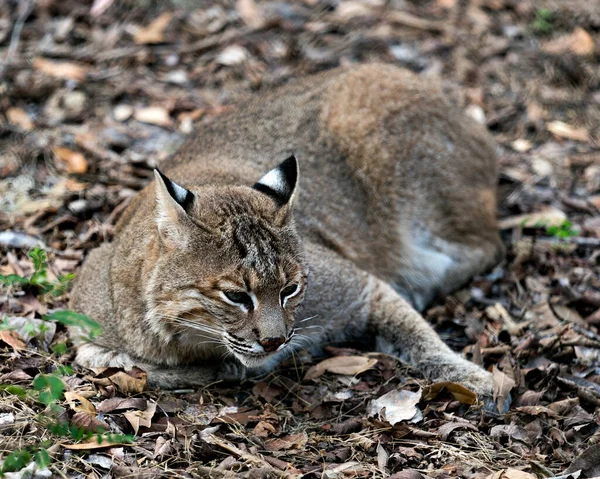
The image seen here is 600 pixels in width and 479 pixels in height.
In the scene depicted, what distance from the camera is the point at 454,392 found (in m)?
5.50

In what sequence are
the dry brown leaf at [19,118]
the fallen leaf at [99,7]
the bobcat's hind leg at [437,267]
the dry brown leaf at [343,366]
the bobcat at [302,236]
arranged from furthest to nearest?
1. the fallen leaf at [99,7]
2. the dry brown leaf at [19,118]
3. the bobcat's hind leg at [437,267]
4. the dry brown leaf at [343,366]
5. the bobcat at [302,236]

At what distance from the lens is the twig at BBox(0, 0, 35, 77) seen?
353 inches

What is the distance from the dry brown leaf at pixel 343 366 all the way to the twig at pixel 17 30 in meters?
5.07

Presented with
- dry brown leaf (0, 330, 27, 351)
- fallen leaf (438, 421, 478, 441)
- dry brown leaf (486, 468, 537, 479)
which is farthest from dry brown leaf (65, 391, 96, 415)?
dry brown leaf (486, 468, 537, 479)

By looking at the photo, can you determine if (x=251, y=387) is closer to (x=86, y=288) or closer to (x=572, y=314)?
(x=86, y=288)

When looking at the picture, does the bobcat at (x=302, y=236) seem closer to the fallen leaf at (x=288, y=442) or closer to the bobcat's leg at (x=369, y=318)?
the bobcat's leg at (x=369, y=318)

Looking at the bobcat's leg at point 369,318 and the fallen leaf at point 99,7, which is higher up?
the fallen leaf at point 99,7

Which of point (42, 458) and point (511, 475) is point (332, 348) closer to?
point (511, 475)

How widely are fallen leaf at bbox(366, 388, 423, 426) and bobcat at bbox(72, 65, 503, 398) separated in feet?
1.34

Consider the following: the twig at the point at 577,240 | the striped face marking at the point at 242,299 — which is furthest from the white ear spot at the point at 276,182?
the twig at the point at 577,240

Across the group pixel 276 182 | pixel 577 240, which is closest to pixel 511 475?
pixel 276 182

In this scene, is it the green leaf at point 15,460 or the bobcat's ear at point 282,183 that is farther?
the bobcat's ear at point 282,183

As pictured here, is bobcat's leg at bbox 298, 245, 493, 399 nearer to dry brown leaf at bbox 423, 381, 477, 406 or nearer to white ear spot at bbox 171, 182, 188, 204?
dry brown leaf at bbox 423, 381, 477, 406

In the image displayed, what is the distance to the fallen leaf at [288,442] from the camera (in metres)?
4.88
